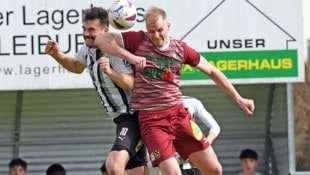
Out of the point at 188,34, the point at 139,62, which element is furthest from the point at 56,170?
the point at 139,62

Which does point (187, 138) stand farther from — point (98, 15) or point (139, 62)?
point (98, 15)

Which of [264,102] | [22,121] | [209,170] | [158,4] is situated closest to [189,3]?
[158,4]

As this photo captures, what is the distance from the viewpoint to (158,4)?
53.4ft

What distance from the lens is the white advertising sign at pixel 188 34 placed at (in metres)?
16.3

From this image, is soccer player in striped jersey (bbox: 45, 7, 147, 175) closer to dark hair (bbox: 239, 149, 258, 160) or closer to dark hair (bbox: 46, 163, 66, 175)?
dark hair (bbox: 46, 163, 66, 175)

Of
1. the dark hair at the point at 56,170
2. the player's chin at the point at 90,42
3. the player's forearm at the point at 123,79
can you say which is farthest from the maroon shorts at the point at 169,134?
the dark hair at the point at 56,170

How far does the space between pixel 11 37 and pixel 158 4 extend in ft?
6.82

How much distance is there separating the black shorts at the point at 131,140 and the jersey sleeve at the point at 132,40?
72 centimetres

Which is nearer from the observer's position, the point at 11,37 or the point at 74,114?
the point at 11,37

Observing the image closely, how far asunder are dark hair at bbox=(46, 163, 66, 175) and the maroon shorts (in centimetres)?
466

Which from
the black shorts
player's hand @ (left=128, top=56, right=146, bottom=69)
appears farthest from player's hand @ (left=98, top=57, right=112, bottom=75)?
the black shorts

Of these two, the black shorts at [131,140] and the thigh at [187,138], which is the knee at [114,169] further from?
the thigh at [187,138]

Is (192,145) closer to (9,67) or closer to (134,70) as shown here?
(134,70)

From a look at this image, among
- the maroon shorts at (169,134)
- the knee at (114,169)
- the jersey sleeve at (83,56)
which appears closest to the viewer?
the knee at (114,169)
